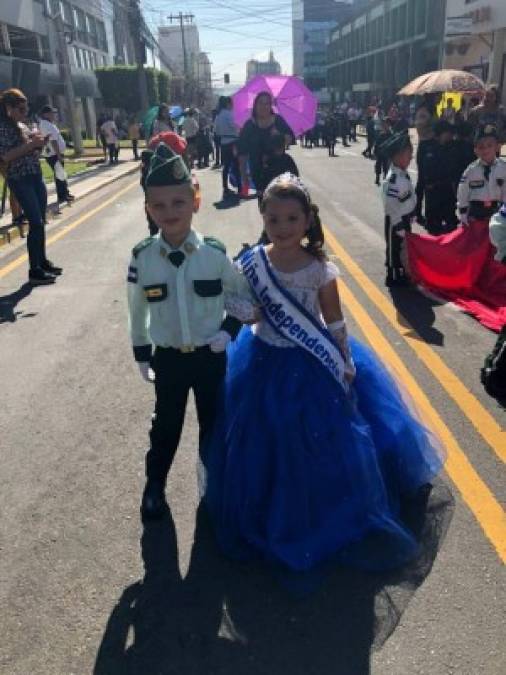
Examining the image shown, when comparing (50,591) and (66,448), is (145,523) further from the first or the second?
(66,448)

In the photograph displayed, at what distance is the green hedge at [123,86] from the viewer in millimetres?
51528

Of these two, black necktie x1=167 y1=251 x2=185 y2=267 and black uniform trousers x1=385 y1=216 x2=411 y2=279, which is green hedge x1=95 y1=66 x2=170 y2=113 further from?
black necktie x1=167 y1=251 x2=185 y2=267

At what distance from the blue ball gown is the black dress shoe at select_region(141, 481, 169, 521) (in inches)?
14.4

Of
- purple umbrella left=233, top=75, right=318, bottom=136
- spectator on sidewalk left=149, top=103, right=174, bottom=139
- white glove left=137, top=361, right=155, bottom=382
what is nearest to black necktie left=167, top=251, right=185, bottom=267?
white glove left=137, top=361, right=155, bottom=382

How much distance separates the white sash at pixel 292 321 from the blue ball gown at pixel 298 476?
Answer: 50mm

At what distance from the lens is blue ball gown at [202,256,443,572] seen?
260 centimetres

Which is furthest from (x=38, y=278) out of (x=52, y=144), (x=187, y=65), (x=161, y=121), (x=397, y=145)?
(x=187, y=65)

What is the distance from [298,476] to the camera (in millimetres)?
2572

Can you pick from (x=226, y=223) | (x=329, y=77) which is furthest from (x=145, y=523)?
(x=329, y=77)

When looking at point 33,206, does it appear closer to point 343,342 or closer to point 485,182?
point 485,182

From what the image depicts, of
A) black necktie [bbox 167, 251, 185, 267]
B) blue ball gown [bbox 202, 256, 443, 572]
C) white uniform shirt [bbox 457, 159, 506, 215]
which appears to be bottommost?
blue ball gown [bbox 202, 256, 443, 572]

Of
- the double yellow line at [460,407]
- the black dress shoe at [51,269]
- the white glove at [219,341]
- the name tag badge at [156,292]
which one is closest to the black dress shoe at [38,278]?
the black dress shoe at [51,269]

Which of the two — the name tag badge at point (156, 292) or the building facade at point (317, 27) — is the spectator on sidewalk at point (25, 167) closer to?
the name tag badge at point (156, 292)

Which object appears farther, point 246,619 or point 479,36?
point 479,36
